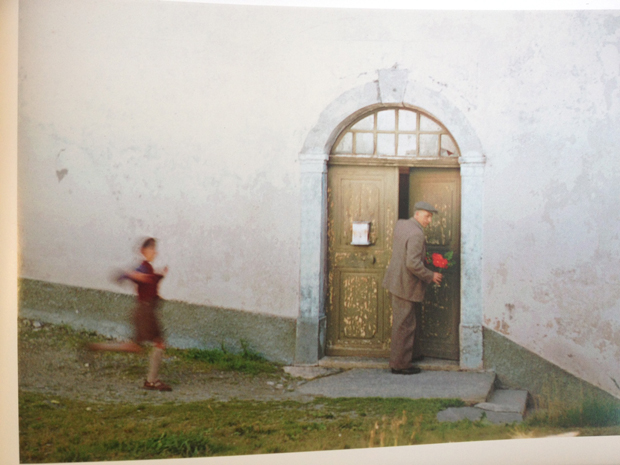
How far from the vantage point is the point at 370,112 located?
14.4ft

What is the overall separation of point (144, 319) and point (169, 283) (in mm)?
326

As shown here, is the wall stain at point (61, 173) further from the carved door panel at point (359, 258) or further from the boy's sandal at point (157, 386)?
the carved door panel at point (359, 258)

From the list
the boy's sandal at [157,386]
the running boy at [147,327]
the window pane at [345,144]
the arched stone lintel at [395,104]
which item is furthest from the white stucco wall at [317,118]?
the boy's sandal at [157,386]

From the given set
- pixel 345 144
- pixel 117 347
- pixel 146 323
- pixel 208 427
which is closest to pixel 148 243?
pixel 146 323

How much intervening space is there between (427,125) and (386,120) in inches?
12.4

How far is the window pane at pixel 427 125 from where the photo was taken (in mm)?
4355

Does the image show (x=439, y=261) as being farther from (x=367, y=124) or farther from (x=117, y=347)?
(x=117, y=347)

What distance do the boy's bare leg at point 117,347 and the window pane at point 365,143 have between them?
2.19 meters

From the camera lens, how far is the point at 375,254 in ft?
14.4

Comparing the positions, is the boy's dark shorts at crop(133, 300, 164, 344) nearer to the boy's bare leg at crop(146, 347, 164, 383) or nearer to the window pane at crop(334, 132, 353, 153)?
the boy's bare leg at crop(146, 347, 164, 383)

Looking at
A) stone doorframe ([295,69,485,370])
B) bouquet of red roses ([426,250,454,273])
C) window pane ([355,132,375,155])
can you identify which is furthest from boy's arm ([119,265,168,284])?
bouquet of red roses ([426,250,454,273])

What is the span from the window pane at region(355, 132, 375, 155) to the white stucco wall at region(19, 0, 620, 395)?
1.24 feet

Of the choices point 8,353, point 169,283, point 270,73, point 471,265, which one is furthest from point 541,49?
point 8,353

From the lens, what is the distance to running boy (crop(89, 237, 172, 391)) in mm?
3916
